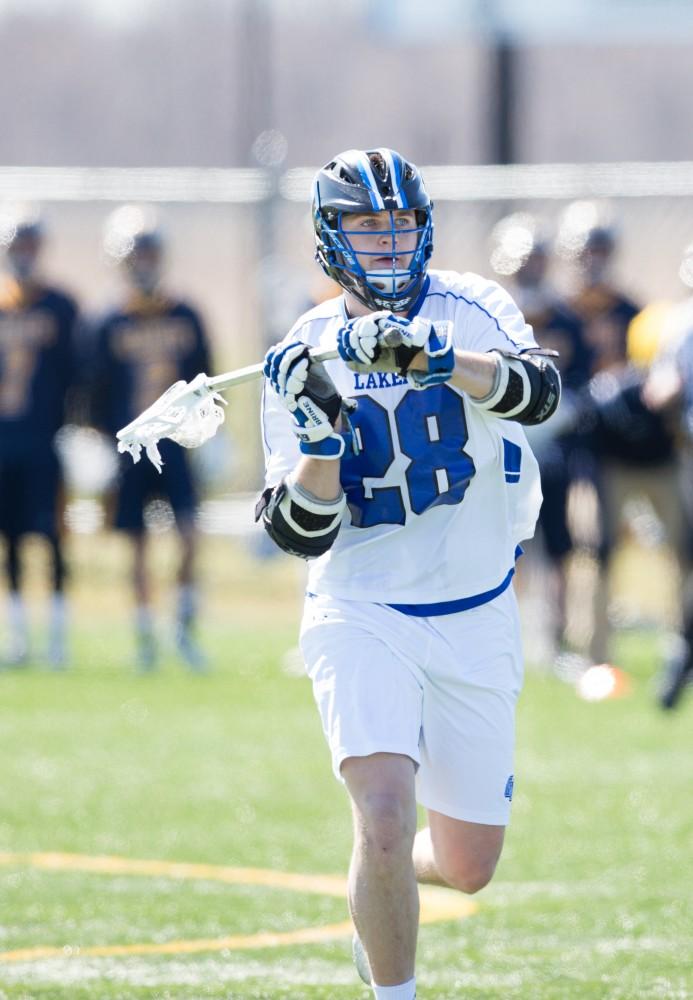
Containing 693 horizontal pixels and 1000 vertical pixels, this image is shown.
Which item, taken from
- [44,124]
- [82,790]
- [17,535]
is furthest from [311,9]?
[82,790]

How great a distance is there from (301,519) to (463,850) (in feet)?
3.14

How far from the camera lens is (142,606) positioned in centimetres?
1148

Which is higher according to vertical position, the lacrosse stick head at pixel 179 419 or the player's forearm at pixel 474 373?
the player's forearm at pixel 474 373

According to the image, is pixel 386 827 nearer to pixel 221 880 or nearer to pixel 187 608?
pixel 221 880

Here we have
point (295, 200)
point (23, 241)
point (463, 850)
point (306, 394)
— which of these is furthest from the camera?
point (295, 200)

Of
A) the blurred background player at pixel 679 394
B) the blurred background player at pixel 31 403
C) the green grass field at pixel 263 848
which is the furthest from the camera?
the blurred background player at pixel 31 403

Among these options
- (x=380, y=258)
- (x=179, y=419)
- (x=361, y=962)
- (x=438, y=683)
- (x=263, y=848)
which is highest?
(x=380, y=258)

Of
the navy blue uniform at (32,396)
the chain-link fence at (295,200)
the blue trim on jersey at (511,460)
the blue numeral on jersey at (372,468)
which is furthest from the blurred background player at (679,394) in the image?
the blue numeral on jersey at (372,468)

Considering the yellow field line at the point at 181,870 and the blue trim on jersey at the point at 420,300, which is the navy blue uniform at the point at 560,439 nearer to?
the yellow field line at the point at 181,870

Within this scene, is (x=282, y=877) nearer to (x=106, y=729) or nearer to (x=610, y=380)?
(x=106, y=729)

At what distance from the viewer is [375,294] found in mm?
4973

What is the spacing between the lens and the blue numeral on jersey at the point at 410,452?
4961 millimetres

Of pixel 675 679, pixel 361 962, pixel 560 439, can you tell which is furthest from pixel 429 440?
pixel 560 439

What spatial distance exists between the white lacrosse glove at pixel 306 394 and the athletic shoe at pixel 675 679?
16.9 ft
